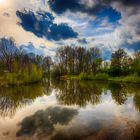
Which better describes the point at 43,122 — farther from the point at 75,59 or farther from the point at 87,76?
the point at 75,59

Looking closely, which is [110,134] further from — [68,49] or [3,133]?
[68,49]

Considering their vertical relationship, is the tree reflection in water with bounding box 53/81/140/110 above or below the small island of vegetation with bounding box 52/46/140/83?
below

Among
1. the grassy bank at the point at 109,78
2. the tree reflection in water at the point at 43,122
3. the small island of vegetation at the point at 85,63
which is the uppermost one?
the small island of vegetation at the point at 85,63

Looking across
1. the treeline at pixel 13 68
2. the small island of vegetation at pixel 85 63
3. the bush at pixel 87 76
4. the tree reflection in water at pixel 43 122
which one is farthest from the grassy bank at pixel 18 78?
the tree reflection in water at pixel 43 122

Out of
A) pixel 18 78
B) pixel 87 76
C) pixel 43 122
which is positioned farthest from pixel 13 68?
pixel 43 122

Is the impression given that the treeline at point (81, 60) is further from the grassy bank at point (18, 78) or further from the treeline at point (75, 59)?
the grassy bank at point (18, 78)

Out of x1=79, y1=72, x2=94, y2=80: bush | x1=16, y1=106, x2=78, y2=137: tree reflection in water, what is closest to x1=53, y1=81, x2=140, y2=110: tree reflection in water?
x1=16, y1=106, x2=78, y2=137: tree reflection in water

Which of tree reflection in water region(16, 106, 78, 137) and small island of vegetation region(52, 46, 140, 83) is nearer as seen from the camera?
tree reflection in water region(16, 106, 78, 137)

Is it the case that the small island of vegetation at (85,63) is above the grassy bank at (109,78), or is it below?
above

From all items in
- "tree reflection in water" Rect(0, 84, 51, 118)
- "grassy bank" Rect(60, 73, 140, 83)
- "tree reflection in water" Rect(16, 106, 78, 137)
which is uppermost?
"grassy bank" Rect(60, 73, 140, 83)

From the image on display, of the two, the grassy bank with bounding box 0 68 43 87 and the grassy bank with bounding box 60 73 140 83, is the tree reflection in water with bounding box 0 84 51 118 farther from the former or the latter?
the grassy bank with bounding box 60 73 140 83

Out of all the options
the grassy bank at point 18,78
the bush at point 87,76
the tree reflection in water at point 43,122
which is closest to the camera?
the tree reflection in water at point 43,122

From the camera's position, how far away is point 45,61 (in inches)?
3868

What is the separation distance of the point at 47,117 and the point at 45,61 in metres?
83.1
